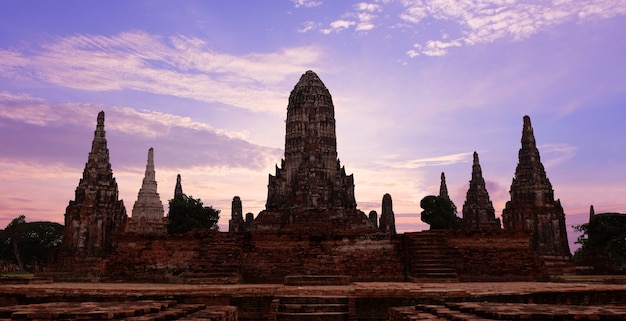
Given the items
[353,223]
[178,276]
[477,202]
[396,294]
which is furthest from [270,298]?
[477,202]

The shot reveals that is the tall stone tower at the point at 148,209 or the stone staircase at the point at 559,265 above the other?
the tall stone tower at the point at 148,209

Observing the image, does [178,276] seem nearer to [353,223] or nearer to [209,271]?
[209,271]

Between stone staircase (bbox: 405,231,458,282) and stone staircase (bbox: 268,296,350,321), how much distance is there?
5.59m

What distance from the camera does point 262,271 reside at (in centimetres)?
1747

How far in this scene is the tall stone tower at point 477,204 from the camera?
50.9 m

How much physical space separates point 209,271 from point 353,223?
26325 millimetres

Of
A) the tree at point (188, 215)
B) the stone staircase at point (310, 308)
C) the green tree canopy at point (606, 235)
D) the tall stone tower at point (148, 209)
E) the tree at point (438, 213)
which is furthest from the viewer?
the tall stone tower at point (148, 209)

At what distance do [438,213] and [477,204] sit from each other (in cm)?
486

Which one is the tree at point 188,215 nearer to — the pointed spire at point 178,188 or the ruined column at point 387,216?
the pointed spire at point 178,188

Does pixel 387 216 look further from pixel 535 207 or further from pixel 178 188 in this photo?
pixel 178 188

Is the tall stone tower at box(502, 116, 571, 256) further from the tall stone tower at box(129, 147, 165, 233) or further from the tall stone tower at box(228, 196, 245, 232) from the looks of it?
the tall stone tower at box(129, 147, 165, 233)

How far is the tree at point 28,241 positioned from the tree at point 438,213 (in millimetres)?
40109

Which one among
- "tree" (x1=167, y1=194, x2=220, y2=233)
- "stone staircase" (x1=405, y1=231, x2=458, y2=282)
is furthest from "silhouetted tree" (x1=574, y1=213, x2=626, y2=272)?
"tree" (x1=167, y1=194, x2=220, y2=233)

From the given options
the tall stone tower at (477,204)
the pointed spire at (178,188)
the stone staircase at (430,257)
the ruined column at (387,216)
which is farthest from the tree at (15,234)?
the stone staircase at (430,257)
